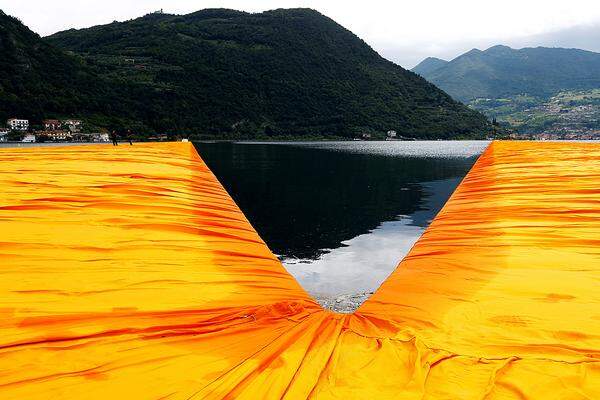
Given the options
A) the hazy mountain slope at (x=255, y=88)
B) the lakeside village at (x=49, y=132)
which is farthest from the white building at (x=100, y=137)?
the hazy mountain slope at (x=255, y=88)

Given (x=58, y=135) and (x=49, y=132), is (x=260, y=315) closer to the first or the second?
(x=49, y=132)

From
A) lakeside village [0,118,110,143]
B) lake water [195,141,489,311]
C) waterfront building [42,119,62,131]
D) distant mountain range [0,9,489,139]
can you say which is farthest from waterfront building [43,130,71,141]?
lake water [195,141,489,311]

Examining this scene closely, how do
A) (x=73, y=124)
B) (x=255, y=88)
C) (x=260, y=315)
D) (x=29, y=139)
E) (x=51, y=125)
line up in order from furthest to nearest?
(x=255, y=88) < (x=73, y=124) < (x=51, y=125) < (x=29, y=139) < (x=260, y=315)

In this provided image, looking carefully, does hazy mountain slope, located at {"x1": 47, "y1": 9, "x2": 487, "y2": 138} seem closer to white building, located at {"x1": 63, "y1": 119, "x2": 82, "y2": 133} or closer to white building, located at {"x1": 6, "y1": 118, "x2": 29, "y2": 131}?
white building, located at {"x1": 63, "y1": 119, "x2": 82, "y2": 133}

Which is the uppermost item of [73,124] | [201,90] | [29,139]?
[201,90]

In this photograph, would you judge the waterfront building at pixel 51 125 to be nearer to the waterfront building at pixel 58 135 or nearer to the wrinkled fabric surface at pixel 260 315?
the waterfront building at pixel 58 135

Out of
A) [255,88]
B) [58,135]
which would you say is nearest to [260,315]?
[58,135]
